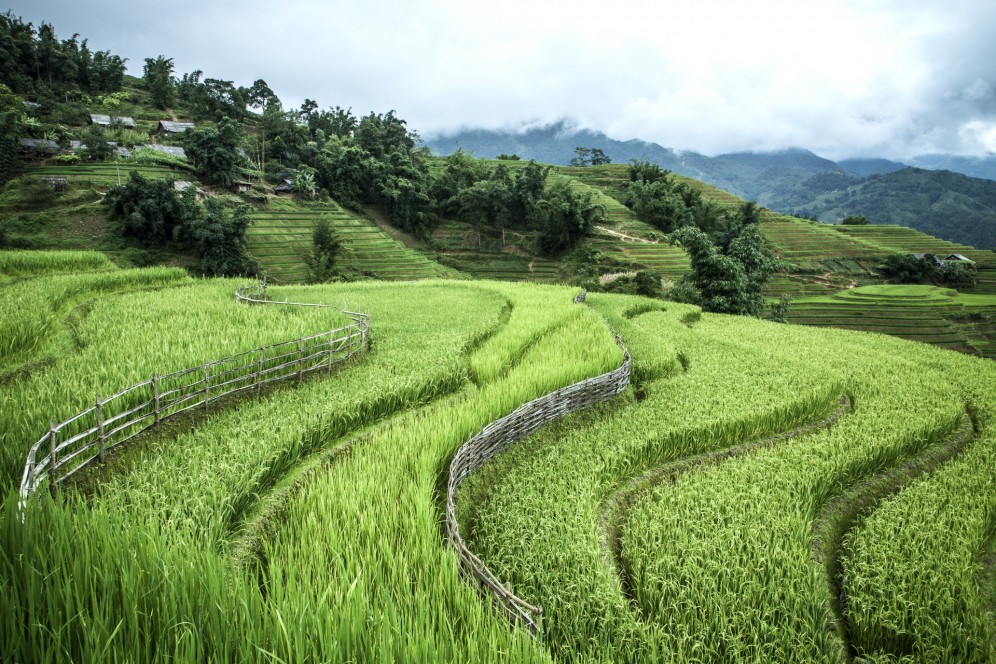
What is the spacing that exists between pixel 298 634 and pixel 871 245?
2634 inches

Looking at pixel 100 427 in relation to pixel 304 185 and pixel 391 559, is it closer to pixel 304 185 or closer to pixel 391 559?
pixel 391 559

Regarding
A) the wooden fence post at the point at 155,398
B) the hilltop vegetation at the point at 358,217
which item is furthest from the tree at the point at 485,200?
the wooden fence post at the point at 155,398

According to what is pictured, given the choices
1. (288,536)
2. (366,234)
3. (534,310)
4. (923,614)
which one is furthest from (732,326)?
(366,234)

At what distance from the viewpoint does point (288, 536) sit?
168 inches

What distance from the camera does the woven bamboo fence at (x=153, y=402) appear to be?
4785 mm

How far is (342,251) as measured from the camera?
36.1 metres

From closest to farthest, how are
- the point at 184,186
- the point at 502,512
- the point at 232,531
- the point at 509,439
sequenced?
the point at 232,531
the point at 502,512
the point at 509,439
the point at 184,186

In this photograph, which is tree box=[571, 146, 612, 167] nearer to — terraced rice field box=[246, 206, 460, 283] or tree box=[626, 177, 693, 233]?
tree box=[626, 177, 693, 233]

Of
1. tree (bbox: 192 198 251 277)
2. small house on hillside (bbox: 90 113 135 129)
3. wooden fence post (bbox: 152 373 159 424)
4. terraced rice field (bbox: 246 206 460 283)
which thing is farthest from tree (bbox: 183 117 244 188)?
wooden fence post (bbox: 152 373 159 424)

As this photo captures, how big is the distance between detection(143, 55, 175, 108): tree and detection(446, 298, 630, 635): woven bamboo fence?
7236cm

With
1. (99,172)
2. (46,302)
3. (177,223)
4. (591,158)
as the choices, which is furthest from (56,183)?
(591,158)

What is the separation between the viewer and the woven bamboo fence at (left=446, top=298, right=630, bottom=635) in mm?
3323

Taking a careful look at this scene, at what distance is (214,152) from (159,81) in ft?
96.4

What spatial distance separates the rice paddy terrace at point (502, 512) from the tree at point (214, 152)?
35566 mm
